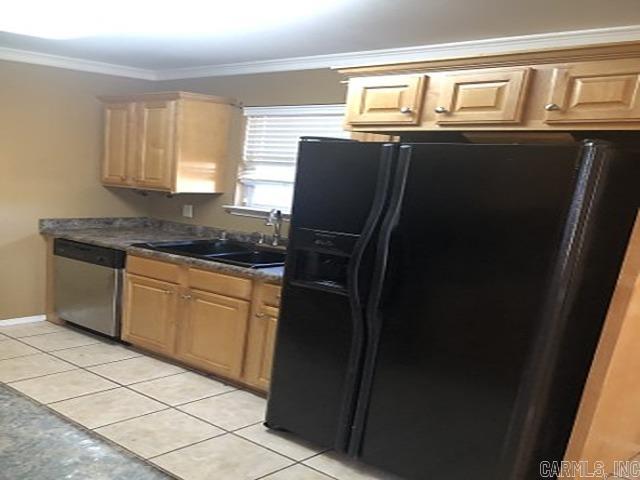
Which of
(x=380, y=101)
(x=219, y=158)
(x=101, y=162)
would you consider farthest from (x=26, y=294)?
(x=380, y=101)

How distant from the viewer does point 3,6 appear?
91.1 inches

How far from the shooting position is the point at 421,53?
119 inches

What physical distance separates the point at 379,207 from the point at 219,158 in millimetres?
2222

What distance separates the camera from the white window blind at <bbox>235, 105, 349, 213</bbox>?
12.0ft

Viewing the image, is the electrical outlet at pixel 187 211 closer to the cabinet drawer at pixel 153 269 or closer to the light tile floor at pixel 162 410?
the cabinet drawer at pixel 153 269

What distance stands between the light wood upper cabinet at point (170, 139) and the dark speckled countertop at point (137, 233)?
0.42 meters

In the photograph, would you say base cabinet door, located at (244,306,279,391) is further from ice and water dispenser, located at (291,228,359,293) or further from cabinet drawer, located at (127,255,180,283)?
cabinet drawer, located at (127,255,180,283)

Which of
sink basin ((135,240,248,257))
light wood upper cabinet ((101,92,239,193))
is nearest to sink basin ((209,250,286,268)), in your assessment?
sink basin ((135,240,248,257))

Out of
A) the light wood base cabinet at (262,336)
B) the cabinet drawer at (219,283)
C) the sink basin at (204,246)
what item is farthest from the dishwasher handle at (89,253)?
the light wood base cabinet at (262,336)

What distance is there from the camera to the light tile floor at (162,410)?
2363 millimetres

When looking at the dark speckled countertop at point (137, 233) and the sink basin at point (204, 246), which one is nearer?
the dark speckled countertop at point (137, 233)

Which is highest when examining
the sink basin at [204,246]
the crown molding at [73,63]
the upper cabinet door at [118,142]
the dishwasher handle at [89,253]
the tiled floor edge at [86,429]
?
the crown molding at [73,63]

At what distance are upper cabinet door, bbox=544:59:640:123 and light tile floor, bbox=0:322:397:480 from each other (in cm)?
191

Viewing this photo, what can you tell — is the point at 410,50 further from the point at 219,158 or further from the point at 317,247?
the point at 219,158
